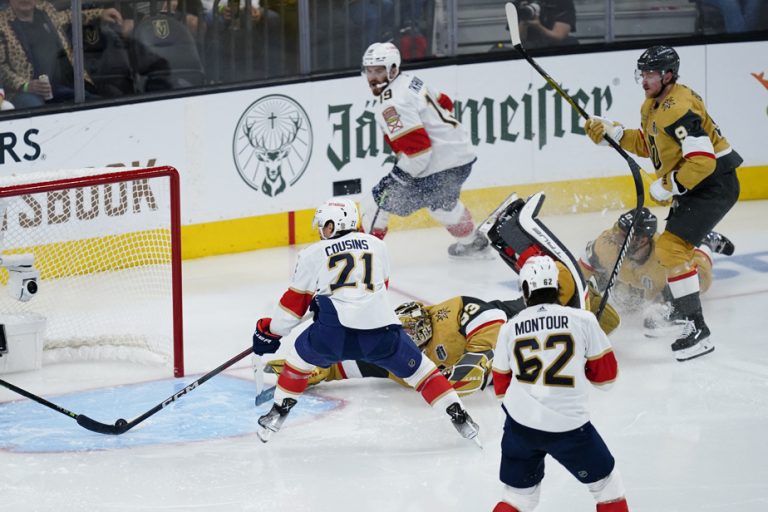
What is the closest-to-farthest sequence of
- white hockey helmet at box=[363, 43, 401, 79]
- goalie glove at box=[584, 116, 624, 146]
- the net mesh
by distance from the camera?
1. the net mesh
2. goalie glove at box=[584, 116, 624, 146]
3. white hockey helmet at box=[363, 43, 401, 79]

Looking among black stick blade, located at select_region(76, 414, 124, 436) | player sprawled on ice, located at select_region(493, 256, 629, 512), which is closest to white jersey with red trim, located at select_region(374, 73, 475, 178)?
black stick blade, located at select_region(76, 414, 124, 436)

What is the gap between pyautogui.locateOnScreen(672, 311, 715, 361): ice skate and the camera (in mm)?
5551

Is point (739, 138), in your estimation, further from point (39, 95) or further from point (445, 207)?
point (39, 95)

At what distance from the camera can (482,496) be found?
4227 millimetres

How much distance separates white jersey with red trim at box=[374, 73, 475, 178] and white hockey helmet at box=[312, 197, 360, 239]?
204 centimetres

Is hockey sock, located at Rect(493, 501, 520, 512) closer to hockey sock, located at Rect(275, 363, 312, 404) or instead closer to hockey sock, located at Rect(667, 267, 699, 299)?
hockey sock, located at Rect(275, 363, 312, 404)

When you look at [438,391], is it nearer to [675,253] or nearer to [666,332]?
[675,253]

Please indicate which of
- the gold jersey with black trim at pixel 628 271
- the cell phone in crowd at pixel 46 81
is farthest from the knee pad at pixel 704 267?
the cell phone in crowd at pixel 46 81

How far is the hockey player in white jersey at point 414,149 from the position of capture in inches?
255

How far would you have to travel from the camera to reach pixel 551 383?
11.8 ft

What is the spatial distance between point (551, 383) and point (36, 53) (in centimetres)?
384

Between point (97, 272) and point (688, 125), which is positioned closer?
point (688, 125)

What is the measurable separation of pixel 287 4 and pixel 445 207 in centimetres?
137

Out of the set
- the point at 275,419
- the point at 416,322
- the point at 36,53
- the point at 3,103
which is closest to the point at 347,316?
the point at 275,419
